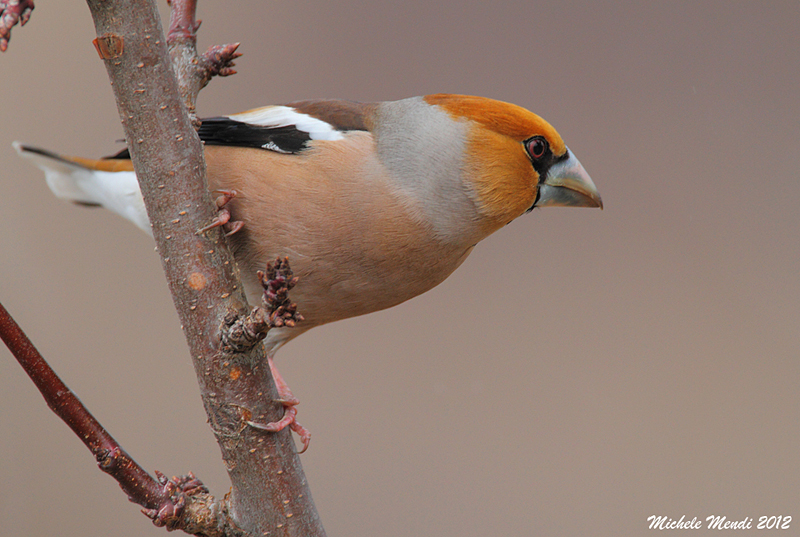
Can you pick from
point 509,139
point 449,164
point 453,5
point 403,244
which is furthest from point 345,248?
point 453,5

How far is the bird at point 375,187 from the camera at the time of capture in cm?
121

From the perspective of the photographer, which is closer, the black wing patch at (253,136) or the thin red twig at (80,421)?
the thin red twig at (80,421)

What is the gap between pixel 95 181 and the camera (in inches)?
61.9

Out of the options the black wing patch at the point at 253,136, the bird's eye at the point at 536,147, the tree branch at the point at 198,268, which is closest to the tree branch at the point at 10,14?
the tree branch at the point at 198,268

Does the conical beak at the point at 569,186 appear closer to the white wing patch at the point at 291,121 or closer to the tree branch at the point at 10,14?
the white wing patch at the point at 291,121

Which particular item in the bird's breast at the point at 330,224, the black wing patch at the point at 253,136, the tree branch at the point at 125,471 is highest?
the black wing patch at the point at 253,136

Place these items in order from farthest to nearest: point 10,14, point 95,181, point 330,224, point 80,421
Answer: point 95,181 → point 330,224 → point 80,421 → point 10,14

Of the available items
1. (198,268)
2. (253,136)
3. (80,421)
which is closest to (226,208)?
(253,136)

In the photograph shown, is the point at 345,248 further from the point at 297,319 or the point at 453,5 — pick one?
the point at 453,5

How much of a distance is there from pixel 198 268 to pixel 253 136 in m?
0.43

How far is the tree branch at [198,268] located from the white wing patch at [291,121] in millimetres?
377

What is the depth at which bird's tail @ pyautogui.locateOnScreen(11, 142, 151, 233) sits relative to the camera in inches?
58.5

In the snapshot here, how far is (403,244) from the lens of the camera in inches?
48.3

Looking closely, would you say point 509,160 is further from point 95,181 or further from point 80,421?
point 95,181
